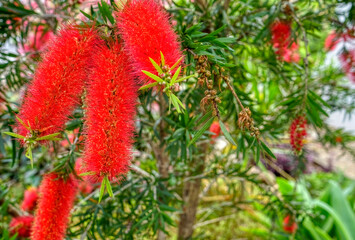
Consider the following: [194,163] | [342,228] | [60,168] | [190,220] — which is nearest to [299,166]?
[194,163]

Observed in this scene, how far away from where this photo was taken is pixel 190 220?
1029 millimetres

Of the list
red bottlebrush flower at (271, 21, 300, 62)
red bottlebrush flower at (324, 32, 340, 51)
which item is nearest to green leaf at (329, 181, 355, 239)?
red bottlebrush flower at (324, 32, 340, 51)

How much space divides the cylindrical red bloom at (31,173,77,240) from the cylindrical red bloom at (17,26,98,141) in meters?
0.15

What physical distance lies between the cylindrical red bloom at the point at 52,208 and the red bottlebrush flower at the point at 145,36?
26cm

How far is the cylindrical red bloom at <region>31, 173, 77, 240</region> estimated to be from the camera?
1.45 feet

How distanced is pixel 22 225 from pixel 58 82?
2.10 ft

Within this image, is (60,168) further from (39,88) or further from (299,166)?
(299,166)

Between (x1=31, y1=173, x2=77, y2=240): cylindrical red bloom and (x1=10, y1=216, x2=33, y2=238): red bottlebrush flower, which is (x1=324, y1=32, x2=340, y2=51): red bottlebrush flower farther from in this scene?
(x1=10, y1=216, x2=33, y2=238): red bottlebrush flower

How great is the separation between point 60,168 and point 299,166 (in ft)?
1.84

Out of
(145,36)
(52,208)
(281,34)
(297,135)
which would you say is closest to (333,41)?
(281,34)

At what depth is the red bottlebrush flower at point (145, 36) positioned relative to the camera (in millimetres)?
318

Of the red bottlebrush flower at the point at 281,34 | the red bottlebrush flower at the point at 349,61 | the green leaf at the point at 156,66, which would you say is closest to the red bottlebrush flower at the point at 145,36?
the green leaf at the point at 156,66

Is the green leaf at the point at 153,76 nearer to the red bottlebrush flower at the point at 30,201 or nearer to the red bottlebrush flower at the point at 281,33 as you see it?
the red bottlebrush flower at the point at 281,33

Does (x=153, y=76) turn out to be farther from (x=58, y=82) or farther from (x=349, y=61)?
(x=349, y=61)
